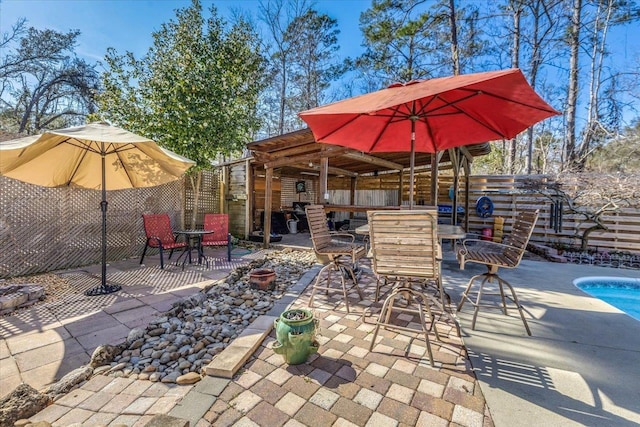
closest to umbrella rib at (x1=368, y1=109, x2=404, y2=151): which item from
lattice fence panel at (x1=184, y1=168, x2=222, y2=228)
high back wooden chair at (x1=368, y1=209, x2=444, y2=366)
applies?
high back wooden chair at (x1=368, y1=209, x2=444, y2=366)

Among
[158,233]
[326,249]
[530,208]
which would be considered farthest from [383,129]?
[530,208]

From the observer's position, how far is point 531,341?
7.56 ft

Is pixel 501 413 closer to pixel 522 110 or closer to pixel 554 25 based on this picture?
pixel 522 110

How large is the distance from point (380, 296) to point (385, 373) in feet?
4.97

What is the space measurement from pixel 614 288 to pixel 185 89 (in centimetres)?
815

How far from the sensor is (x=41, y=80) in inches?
466

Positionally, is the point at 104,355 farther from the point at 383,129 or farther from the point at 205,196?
the point at 205,196

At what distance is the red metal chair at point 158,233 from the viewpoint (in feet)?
16.2

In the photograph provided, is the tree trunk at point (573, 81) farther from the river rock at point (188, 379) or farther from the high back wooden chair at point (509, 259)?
the river rock at point (188, 379)

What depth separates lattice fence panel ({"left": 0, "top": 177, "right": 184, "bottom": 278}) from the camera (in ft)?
14.0

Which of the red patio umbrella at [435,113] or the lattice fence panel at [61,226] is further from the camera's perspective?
the lattice fence panel at [61,226]

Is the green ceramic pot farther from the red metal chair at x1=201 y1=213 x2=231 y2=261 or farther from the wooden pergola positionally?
the red metal chair at x1=201 y1=213 x2=231 y2=261

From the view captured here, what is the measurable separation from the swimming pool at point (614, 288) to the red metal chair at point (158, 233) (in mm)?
6564

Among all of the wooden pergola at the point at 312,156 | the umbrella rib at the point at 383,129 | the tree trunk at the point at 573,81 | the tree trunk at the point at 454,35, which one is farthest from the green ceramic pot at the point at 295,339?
the tree trunk at the point at 454,35
